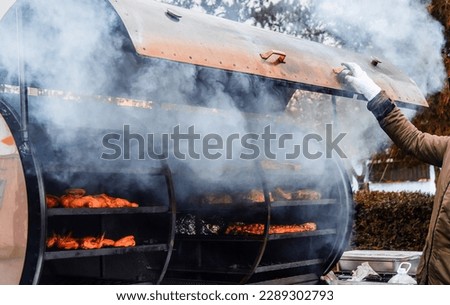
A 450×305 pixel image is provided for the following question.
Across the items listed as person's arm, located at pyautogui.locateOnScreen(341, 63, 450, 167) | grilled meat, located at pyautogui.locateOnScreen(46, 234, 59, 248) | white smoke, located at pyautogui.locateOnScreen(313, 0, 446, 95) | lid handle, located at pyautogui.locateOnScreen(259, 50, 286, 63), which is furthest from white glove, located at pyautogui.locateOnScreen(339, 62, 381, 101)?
grilled meat, located at pyautogui.locateOnScreen(46, 234, 59, 248)

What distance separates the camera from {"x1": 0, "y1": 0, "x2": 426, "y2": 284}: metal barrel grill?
260 cm

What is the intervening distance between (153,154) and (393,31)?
2.21 meters

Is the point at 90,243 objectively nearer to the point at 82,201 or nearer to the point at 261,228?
the point at 82,201

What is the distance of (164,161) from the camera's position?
3.13 m

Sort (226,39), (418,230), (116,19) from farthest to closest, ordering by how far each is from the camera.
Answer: (418,230) < (226,39) < (116,19)

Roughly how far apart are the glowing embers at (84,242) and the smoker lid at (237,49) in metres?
1.04

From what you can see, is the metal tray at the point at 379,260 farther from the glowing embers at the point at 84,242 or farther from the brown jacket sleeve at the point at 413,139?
the glowing embers at the point at 84,242

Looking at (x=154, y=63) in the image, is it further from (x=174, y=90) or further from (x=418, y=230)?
(x=418, y=230)

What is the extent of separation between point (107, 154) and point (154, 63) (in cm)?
59

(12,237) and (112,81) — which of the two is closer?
(12,237)

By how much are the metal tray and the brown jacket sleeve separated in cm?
154

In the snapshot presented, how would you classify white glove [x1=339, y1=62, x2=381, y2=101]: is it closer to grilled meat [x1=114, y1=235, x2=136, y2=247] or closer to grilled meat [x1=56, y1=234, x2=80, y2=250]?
grilled meat [x1=114, y1=235, x2=136, y2=247]

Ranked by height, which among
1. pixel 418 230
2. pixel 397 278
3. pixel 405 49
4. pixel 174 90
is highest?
pixel 405 49

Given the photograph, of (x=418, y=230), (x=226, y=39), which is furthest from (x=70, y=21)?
(x=418, y=230)
